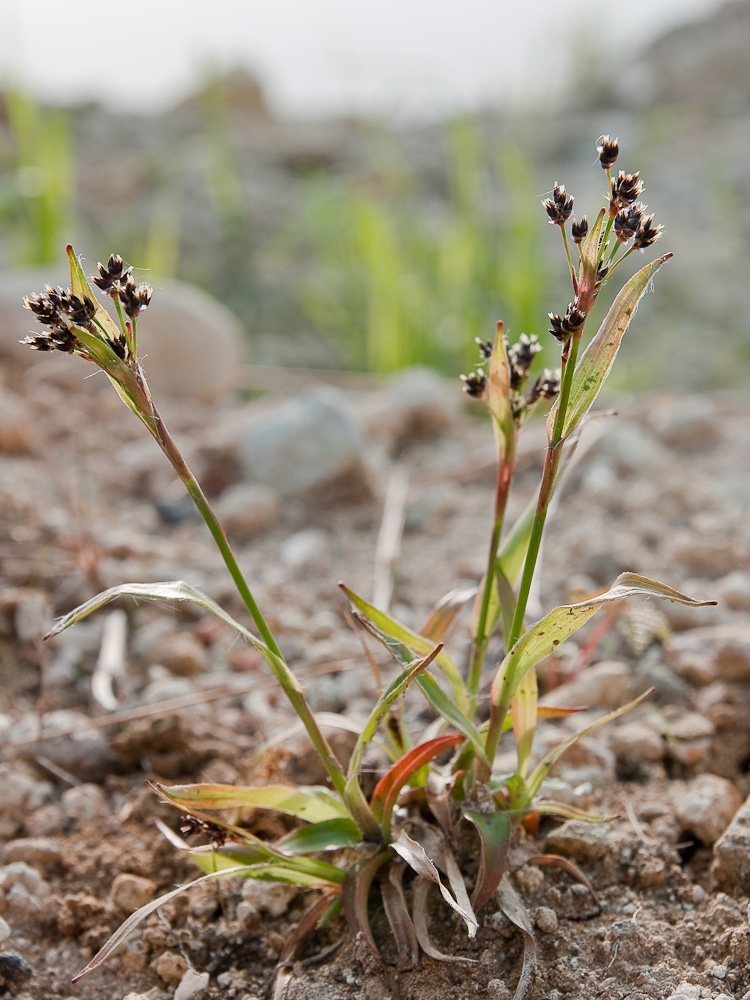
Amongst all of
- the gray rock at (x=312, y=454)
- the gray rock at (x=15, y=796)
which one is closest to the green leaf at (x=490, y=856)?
the gray rock at (x=15, y=796)

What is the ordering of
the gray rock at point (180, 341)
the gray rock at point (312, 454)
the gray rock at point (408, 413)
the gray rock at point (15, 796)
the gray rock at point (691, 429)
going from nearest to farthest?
1. the gray rock at point (15, 796)
2. the gray rock at point (312, 454)
3. the gray rock at point (691, 429)
4. the gray rock at point (408, 413)
5. the gray rock at point (180, 341)

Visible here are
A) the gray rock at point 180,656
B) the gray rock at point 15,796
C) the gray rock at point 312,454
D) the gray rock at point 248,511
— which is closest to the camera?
the gray rock at point 15,796

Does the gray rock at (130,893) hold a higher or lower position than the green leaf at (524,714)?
lower

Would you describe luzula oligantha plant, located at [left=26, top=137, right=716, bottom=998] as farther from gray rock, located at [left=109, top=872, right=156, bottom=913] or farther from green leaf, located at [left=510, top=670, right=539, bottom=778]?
gray rock, located at [left=109, top=872, right=156, bottom=913]

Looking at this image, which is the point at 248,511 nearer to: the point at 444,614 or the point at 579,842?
the point at 444,614

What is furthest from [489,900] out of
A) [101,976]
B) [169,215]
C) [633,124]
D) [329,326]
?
[633,124]

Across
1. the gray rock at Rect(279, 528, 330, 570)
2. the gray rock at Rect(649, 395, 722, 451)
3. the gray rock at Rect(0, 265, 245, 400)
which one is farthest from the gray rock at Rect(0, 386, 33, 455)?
the gray rock at Rect(649, 395, 722, 451)

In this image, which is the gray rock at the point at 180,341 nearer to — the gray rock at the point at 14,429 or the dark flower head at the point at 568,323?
the gray rock at the point at 14,429

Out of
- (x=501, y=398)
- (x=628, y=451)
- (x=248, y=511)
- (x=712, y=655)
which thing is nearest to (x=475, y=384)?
(x=501, y=398)
